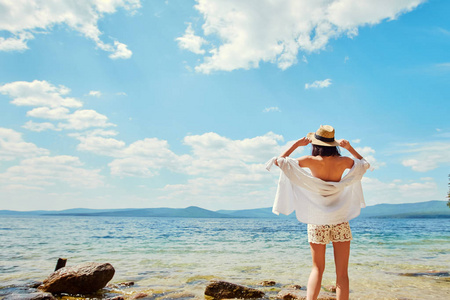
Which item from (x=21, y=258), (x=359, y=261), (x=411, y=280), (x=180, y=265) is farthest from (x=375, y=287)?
(x=21, y=258)

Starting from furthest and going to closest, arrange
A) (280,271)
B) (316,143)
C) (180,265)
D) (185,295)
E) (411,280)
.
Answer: (180,265) < (280,271) < (411,280) < (185,295) < (316,143)

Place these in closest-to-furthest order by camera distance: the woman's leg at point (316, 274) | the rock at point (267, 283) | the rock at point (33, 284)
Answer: the woman's leg at point (316, 274)
the rock at point (33, 284)
the rock at point (267, 283)

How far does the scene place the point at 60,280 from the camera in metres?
7.69

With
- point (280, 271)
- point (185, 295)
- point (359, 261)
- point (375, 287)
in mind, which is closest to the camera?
point (185, 295)

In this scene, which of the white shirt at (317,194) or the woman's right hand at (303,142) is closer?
the white shirt at (317,194)

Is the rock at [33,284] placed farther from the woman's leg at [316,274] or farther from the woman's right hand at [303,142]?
the woman's right hand at [303,142]

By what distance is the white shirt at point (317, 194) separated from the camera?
4316 millimetres

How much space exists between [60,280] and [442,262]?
13.8 m

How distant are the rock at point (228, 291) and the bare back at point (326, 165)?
13.6 feet

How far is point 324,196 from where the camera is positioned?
4457 mm

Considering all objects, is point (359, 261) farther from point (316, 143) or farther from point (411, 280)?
point (316, 143)

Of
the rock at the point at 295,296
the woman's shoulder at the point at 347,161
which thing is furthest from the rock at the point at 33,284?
the woman's shoulder at the point at 347,161

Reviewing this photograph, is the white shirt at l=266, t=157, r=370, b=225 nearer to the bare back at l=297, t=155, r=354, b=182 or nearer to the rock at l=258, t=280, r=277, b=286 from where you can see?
the bare back at l=297, t=155, r=354, b=182

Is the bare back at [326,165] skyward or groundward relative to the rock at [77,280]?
skyward
